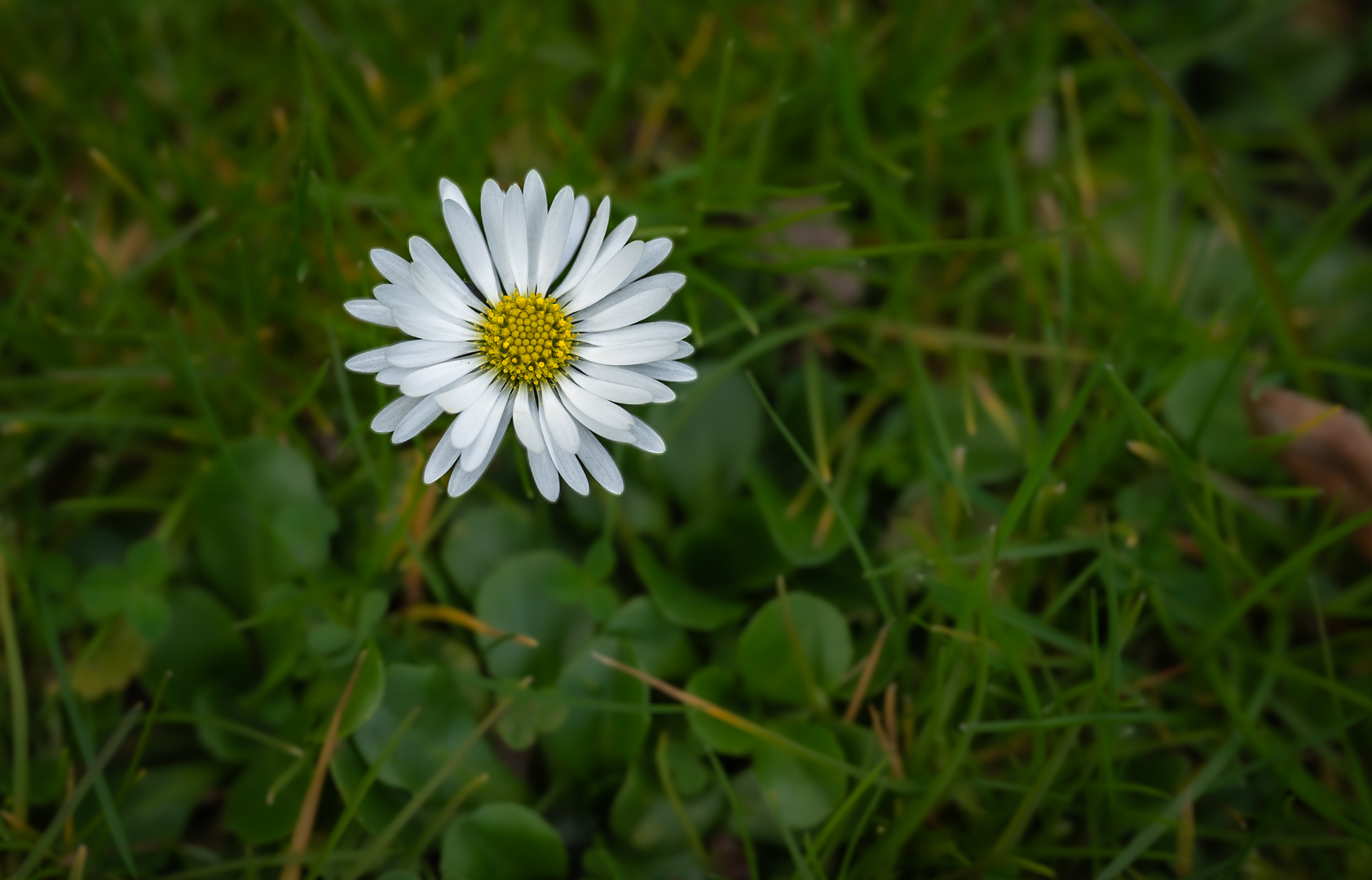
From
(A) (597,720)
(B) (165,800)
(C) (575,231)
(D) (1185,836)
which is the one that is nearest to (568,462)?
(C) (575,231)

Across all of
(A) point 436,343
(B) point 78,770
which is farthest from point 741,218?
(B) point 78,770

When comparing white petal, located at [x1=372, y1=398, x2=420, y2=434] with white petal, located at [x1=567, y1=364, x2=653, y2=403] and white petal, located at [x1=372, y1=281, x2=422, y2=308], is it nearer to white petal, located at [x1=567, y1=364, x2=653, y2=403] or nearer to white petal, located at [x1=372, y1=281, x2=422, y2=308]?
white petal, located at [x1=372, y1=281, x2=422, y2=308]

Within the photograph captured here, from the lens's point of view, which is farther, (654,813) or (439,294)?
(654,813)

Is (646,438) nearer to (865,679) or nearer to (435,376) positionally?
(435,376)

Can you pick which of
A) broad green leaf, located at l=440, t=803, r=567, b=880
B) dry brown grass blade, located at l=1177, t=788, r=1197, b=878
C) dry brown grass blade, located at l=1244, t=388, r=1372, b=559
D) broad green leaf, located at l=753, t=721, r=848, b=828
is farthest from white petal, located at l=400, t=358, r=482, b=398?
dry brown grass blade, located at l=1244, t=388, r=1372, b=559

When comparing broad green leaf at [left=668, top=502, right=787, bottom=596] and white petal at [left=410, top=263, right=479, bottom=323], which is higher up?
white petal at [left=410, top=263, right=479, bottom=323]

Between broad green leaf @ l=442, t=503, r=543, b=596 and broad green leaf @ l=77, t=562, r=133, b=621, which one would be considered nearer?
broad green leaf @ l=77, t=562, r=133, b=621

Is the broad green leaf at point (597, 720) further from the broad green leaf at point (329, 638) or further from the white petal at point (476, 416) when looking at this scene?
the white petal at point (476, 416)

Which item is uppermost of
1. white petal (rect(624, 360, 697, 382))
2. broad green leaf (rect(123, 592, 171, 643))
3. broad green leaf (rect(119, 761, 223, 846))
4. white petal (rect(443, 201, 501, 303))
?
white petal (rect(443, 201, 501, 303))
